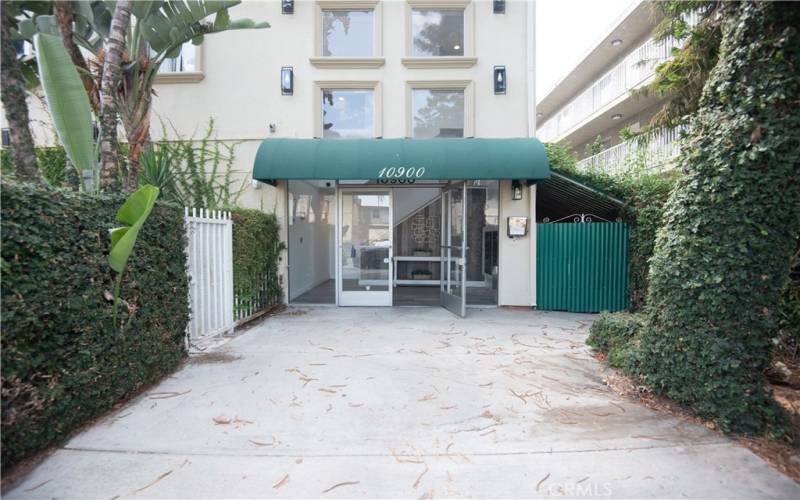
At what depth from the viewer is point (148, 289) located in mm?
3740

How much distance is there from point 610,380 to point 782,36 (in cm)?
330

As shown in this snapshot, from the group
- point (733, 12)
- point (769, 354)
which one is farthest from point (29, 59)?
point (769, 354)

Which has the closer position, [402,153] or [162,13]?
[162,13]

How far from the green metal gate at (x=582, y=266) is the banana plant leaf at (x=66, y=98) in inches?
295

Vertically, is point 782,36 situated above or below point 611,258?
above

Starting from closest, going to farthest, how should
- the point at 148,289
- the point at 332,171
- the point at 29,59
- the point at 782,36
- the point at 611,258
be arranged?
the point at 782,36 < the point at 148,289 < the point at 29,59 < the point at 332,171 < the point at 611,258

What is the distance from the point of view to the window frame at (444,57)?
26.5ft

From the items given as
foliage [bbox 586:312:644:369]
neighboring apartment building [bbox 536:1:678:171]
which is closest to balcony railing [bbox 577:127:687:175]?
neighboring apartment building [bbox 536:1:678:171]

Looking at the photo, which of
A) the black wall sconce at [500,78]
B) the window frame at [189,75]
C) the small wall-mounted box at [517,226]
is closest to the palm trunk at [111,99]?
the window frame at [189,75]

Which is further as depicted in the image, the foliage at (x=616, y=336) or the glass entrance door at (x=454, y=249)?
the glass entrance door at (x=454, y=249)

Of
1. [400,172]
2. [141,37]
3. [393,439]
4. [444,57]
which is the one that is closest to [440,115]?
[444,57]

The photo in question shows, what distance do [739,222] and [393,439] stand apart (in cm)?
320

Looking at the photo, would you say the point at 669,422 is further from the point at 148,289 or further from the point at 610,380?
the point at 148,289

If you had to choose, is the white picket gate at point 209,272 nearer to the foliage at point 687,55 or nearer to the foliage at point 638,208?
the foliage at point 638,208
